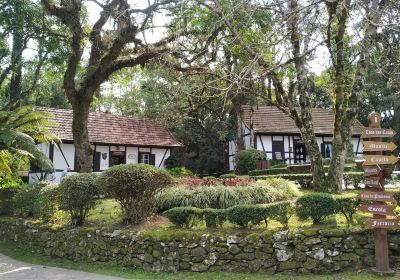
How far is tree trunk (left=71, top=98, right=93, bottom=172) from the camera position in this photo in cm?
1535

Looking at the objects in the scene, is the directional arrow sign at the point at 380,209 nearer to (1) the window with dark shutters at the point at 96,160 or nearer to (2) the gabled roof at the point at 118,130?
(2) the gabled roof at the point at 118,130

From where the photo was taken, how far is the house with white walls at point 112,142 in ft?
74.6

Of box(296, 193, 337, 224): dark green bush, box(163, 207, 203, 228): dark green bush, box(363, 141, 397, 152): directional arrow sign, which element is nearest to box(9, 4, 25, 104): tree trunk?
box(163, 207, 203, 228): dark green bush

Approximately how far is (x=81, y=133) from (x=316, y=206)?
397 inches


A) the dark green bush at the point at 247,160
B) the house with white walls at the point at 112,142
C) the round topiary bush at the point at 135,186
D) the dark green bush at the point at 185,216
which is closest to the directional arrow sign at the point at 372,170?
the dark green bush at the point at 185,216

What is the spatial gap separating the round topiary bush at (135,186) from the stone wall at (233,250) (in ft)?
2.57

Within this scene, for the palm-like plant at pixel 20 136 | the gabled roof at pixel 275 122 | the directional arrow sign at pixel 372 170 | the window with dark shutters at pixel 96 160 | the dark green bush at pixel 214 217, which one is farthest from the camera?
the gabled roof at pixel 275 122

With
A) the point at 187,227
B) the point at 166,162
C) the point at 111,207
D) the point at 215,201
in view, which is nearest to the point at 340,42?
the point at 215,201

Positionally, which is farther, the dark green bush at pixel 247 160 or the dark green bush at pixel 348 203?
the dark green bush at pixel 247 160

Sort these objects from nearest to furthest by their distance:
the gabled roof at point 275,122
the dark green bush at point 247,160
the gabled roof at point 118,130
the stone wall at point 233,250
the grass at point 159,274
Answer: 1. the grass at point 159,274
2. the stone wall at point 233,250
3. the gabled roof at point 118,130
4. the dark green bush at point 247,160
5. the gabled roof at point 275,122

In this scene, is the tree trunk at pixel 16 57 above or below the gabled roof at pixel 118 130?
above

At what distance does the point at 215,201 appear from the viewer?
37.1ft

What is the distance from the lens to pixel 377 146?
7707 mm

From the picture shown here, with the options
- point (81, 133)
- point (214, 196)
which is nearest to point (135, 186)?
point (214, 196)
